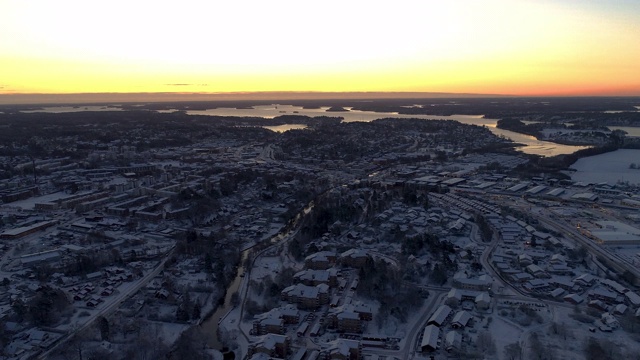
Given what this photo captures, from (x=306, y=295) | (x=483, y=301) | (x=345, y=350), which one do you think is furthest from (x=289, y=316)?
(x=483, y=301)

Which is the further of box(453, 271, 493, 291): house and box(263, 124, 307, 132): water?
box(263, 124, 307, 132): water

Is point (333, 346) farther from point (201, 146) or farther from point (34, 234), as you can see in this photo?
point (201, 146)

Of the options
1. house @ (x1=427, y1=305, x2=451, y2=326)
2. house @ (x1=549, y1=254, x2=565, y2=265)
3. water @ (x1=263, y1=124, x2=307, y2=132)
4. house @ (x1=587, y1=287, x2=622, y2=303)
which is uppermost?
water @ (x1=263, y1=124, x2=307, y2=132)

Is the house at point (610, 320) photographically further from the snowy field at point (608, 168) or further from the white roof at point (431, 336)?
the snowy field at point (608, 168)

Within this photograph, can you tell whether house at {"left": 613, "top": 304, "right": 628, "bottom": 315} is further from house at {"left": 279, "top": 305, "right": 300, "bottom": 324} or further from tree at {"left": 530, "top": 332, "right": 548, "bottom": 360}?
house at {"left": 279, "top": 305, "right": 300, "bottom": 324}

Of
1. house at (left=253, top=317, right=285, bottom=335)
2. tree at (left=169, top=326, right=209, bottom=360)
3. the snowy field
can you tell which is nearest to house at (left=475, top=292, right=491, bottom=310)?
house at (left=253, top=317, right=285, bottom=335)

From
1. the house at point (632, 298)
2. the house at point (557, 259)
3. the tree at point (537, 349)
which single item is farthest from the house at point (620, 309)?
the house at point (557, 259)

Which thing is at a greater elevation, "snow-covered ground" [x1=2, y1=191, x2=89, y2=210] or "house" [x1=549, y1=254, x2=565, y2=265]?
"snow-covered ground" [x1=2, y1=191, x2=89, y2=210]

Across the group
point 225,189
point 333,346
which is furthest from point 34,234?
point 333,346
